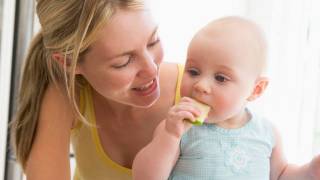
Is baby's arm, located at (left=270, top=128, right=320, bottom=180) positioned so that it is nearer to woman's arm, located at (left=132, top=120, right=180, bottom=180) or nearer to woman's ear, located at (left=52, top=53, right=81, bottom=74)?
woman's arm, located at (left=132, top=120, right=180, bottom=180)

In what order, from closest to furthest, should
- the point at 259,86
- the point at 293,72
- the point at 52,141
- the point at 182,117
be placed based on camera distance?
the point at 182,117 < the point at 259,86 < the point at 52,141 < the point at 293,72

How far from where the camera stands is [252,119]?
0.98m

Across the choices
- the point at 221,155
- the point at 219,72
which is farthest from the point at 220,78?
the point at 221,155

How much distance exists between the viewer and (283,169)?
100cm

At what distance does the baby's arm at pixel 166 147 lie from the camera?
84 cm

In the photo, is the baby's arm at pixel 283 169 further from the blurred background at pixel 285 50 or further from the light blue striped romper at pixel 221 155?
the blurred background at pixel 285 50

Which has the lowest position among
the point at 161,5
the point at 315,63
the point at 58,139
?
the point at 58,139

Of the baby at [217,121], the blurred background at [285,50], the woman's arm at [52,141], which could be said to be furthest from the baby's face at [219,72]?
the blurred background at [285,50]

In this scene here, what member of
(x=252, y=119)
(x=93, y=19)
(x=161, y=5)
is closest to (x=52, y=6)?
(x=93, y=19)

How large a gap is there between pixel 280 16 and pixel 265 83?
2.23 ft

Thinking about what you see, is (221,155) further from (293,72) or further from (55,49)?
(293,72)

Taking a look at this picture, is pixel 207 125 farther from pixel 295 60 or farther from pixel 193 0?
pixel 193 0

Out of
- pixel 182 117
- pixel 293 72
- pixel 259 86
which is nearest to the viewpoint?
pixel 182 117

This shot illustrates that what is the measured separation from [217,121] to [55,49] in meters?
0.34
